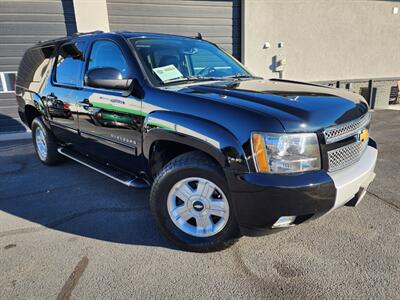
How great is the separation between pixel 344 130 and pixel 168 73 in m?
1.65

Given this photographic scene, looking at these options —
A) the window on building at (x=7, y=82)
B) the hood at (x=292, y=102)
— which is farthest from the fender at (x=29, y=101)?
the window on building at (x=7, y=82)

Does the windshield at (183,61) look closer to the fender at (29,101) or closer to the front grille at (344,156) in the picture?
the front grille at (344,156)

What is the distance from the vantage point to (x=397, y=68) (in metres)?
11.8

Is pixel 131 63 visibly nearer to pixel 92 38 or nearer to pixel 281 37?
pixel 92 38

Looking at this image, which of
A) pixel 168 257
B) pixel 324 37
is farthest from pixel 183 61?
pixel 324 37

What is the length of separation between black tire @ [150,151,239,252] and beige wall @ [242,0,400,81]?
7.78 metres

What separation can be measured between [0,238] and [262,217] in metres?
2.54

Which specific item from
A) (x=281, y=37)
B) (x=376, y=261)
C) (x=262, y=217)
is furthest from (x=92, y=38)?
(x=281, y=37)

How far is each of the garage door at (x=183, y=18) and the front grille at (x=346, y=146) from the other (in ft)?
24.1

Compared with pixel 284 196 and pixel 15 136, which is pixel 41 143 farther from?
pixel 284 196

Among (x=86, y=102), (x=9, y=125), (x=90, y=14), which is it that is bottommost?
(x=9, y=125)

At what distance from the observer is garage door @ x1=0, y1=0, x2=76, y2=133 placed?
7.70 meters

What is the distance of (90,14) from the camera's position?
788 cm

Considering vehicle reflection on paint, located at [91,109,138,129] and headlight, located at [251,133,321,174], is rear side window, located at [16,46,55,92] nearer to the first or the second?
vehicle reflection on paint, located at [91,109,138,129]
